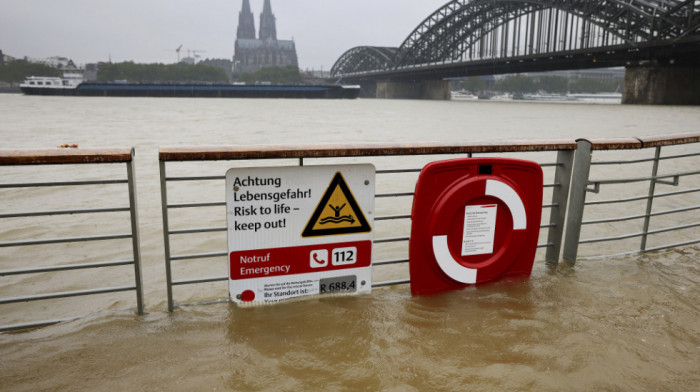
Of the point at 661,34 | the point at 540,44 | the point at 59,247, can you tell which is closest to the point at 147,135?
the point at 59,247

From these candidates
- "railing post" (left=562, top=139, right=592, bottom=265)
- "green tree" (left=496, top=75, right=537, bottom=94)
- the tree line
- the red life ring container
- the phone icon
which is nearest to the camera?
the phone icon

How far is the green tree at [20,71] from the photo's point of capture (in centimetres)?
11212

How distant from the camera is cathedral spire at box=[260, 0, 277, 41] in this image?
646 ft

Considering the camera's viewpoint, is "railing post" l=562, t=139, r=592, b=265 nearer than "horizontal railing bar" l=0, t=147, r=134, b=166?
No

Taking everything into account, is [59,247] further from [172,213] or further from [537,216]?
[537,216]

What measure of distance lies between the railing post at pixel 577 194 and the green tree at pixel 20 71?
126399mm

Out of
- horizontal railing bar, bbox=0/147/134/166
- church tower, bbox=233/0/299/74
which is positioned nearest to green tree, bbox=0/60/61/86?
church tower, bbox=233/0/299/74

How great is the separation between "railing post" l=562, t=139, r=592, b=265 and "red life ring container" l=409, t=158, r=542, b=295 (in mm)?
422

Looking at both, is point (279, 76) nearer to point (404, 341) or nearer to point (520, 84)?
point (520, 84)

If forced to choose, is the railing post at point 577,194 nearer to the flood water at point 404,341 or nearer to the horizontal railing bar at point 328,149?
the flood water at point 404,341

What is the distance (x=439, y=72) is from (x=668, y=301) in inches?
3005

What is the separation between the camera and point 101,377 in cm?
244

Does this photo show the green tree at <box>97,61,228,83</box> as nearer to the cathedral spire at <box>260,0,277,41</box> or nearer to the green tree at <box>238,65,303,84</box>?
the green tree at <box>238,65,303,84</box>

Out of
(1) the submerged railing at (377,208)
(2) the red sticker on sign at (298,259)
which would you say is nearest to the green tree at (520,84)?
(1) the submerged railing at (377,208)
